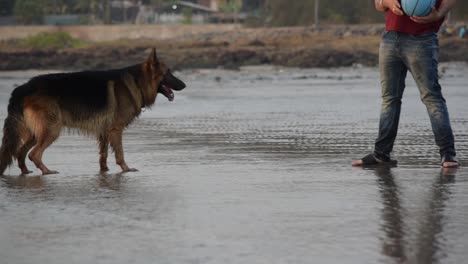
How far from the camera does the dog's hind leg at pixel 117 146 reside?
32.8ft

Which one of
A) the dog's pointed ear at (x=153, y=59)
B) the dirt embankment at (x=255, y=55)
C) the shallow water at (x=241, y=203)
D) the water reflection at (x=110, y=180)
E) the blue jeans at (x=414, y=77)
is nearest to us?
the shallow water at (x=241, y=203)

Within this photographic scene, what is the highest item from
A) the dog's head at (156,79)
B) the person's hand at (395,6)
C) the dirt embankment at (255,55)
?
the person's hand at (395,6)

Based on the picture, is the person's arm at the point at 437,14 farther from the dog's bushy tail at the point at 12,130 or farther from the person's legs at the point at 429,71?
the dog's bushy tail at the point at 12,130

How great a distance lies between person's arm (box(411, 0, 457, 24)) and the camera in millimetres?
9484

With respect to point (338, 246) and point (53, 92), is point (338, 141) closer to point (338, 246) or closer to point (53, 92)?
point (53, 92)

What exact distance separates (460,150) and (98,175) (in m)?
3.32

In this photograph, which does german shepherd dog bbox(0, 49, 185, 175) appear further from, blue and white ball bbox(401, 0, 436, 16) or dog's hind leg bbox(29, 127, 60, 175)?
blue and white ball bbox(401, 0, 436, 16)

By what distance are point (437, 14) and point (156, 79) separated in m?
2.55

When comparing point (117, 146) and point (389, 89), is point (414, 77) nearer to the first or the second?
point (389, 89)

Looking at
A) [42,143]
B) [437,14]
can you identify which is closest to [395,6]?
[437,14]

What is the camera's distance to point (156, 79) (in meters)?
10.7

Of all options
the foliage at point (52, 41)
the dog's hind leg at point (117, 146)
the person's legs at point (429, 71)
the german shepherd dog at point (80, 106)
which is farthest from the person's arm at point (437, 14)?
the foliage at point (52, 41)

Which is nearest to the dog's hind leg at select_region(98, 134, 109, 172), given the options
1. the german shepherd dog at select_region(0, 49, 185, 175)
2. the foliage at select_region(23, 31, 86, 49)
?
the german shepherd dog at select_region(0, 49, 185, 175)

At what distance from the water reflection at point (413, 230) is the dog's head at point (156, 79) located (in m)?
2.68
